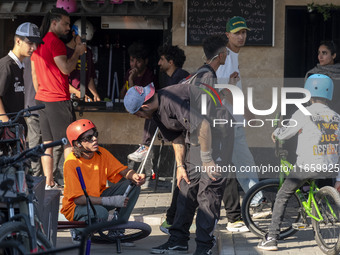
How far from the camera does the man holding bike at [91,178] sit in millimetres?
6934

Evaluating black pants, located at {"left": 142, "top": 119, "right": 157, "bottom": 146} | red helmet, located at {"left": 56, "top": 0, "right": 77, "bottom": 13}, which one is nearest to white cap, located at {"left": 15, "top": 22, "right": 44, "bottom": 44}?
red helmet, located at {"left": 56, "top": 0, "right": 77, "bottom": 13}

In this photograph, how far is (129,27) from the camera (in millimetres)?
10359

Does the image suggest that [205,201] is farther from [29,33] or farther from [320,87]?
[29,33]

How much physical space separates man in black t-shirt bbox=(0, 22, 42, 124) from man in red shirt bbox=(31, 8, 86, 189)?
1.78ft

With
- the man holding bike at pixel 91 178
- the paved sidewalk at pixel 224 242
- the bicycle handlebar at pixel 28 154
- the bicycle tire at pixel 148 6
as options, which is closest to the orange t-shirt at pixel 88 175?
the man holding bike at pixel 91 178

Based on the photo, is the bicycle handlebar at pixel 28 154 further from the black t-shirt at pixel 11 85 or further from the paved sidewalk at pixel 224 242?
the black t-shirt at pixel 11 85

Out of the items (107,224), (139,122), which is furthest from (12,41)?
(107,224)

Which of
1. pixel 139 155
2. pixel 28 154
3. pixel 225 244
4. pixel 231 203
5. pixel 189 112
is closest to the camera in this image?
pixel 28 154

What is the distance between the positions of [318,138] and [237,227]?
159cm

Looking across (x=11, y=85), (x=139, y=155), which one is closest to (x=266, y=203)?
(x=139, y=155)

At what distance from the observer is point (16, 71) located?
7.95 m

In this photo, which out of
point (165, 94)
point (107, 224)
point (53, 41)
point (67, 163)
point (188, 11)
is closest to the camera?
point (107, 224)

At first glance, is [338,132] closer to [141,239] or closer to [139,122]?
[141,239]

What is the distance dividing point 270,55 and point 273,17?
0.52m
